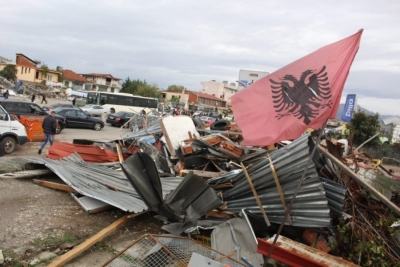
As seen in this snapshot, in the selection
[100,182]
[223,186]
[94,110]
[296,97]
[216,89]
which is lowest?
[94,110]

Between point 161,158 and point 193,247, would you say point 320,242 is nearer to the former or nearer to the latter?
point 193,247

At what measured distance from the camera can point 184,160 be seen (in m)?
7.85

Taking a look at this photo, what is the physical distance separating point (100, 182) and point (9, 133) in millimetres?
6166

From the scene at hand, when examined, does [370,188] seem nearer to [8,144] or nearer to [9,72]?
[8,144]

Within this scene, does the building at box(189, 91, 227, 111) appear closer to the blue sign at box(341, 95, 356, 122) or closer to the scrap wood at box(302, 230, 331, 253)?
the blue sign at box(341, 95, 356, 122)

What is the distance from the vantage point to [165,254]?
155 inches

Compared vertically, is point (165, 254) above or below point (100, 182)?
above

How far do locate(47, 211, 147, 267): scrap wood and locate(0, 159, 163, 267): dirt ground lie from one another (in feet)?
0.34

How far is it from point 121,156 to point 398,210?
7016 mm

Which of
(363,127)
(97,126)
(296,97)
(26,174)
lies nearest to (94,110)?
(97,126)

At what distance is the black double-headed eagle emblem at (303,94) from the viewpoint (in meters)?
3.79

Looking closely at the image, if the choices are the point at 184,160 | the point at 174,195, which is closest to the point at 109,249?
the point at 174,195

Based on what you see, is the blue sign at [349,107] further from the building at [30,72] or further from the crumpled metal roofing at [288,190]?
the building at [30,72]

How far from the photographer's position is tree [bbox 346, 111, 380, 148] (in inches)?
1152
